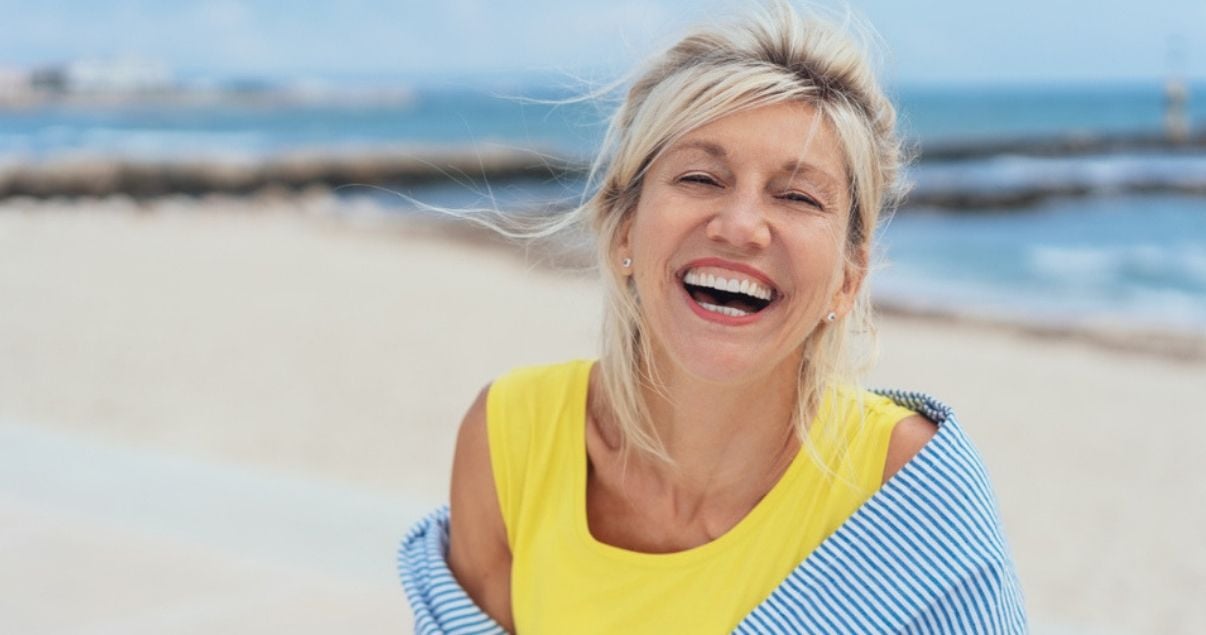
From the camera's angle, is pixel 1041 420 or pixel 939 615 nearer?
pixel 939 615

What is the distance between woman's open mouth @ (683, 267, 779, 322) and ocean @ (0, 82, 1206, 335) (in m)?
0.23

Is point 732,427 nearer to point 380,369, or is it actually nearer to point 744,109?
point 744,109

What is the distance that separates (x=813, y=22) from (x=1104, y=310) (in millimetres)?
13342

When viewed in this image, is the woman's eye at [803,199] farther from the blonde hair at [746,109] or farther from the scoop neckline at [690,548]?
the scoop neckline at [690,548]

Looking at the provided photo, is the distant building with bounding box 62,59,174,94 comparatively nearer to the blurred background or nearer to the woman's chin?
the blurred background

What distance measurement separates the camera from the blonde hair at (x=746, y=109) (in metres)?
1.55

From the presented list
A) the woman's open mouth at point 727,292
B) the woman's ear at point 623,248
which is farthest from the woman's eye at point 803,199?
the woman's ear at point 623,248

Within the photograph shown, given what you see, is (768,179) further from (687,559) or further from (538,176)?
(538,176)

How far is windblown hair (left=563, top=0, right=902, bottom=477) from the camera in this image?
155 centimetres

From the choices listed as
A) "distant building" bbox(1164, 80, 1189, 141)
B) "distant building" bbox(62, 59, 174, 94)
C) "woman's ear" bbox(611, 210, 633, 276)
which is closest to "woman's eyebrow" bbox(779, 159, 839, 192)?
"woman's ear" bbox(611, 210, 633, 276)

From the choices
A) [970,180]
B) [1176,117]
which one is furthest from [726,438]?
[1176,117]

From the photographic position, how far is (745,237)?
1.54 metres

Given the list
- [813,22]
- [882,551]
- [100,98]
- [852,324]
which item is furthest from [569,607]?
[100,98]

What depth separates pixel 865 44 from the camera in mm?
1625
